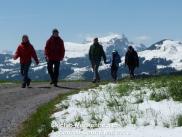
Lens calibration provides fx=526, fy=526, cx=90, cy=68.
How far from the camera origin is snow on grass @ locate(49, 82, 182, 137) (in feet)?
30.5

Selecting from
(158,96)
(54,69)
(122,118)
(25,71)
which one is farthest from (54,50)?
(122,118)

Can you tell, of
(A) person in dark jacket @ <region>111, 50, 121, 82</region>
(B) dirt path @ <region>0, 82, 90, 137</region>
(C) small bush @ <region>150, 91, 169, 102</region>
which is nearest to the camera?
(B) dirt path @ <region>0, 82, 90, 137</region>

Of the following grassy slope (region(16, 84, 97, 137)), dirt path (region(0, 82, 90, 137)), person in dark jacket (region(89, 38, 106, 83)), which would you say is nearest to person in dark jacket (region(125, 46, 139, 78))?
person in dark jacket (region(89, 38, 106, 83))

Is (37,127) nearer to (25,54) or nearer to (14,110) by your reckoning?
(14,110)

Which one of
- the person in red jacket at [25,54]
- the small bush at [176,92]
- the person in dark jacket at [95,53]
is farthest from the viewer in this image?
the person in dark jacket at [95,53]

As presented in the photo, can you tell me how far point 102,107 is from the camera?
42.3 ft

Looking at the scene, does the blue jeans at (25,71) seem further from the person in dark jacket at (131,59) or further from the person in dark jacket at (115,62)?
the person in dark jacket at (131,59)

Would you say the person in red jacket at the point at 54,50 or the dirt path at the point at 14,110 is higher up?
the person in red jacket at the point at 54,50

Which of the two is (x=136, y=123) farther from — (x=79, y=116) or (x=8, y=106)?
(x=8, y=106)

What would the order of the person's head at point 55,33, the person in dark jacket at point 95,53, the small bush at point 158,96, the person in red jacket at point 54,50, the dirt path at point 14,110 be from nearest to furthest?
the dirt path at point 14,110, the small bush at point 158,96, the person's head at point 55,33, the person in red jacket at point 54,50, the person in dark jacket at point 95,53

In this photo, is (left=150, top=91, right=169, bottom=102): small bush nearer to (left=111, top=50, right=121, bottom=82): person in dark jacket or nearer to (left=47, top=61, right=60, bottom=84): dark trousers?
(left=47, top=61, right=60, bottom=84): dark trousers

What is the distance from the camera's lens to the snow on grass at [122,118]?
9.29m

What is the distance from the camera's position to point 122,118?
1060 cm

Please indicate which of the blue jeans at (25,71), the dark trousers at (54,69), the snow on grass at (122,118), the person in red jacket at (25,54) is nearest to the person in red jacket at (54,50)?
the dark trousers at (54,69)
